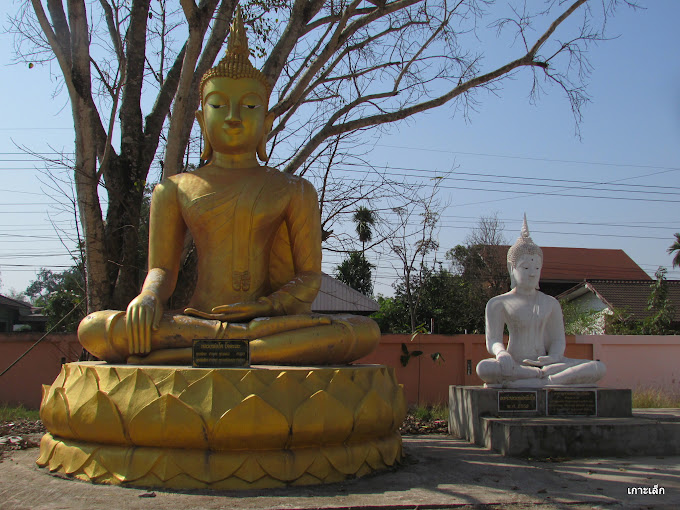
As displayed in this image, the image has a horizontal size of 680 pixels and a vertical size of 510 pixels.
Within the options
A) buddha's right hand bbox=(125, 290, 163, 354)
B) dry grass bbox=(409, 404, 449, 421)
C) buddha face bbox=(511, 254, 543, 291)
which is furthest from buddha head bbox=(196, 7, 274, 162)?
dry grass bbox=(409, 404, 449, 421)

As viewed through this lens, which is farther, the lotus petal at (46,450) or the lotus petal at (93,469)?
the lotus petal at (46,450)

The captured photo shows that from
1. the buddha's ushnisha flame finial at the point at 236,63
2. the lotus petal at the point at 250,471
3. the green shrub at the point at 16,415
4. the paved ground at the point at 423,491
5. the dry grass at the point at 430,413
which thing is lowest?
the green shrub at the point at 16,415

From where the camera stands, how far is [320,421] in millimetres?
3668

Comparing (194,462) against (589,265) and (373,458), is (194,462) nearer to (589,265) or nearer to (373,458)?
(373,458)

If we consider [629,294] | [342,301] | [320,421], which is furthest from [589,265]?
[320,421]

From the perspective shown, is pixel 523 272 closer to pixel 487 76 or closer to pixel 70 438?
pixel 487 76

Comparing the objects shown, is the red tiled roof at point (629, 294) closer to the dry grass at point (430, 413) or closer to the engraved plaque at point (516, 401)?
the dry grass at point (430, 413)

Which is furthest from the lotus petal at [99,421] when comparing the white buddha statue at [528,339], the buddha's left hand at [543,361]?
the buddha's left hand at [543,361]

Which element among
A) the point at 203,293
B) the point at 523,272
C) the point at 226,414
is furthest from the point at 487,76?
the point at 226,414

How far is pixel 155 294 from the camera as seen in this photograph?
4.58 m

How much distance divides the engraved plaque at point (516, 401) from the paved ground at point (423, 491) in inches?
50.1

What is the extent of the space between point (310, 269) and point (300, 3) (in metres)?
3.16

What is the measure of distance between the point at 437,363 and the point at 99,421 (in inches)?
281

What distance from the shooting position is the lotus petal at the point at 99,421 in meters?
3.66
